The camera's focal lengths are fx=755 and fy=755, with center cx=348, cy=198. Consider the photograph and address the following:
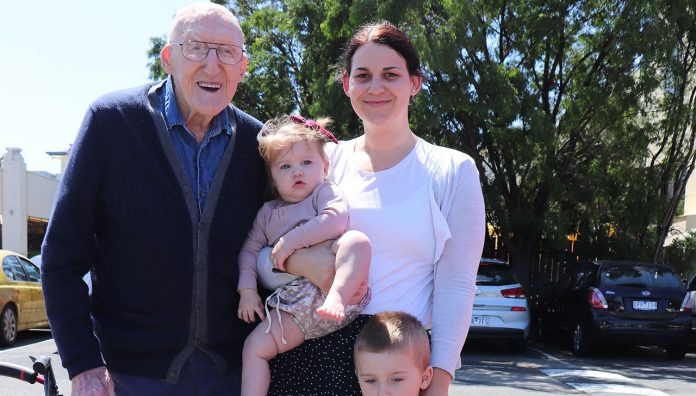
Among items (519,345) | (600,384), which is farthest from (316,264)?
(519,345)

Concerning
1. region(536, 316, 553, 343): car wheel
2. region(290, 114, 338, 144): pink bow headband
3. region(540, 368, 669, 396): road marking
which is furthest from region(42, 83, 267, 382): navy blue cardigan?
region(536, 316, 553, 343): car wheel

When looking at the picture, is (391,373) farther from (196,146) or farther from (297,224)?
(196,146)

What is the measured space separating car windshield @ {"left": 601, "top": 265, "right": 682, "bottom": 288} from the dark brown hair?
10632 millimetres

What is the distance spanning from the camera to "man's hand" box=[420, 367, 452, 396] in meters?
2.39

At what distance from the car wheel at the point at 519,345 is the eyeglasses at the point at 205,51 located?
10.9 meters

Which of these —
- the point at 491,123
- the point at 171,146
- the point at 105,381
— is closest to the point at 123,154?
the point at 171,146

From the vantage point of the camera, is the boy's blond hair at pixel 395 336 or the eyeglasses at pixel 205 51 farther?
the eyeglasses at pixel 205 51

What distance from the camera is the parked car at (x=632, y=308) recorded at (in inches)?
472

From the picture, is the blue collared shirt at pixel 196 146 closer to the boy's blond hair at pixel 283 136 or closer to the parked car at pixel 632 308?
the boy's blond hair at pixel 283 136

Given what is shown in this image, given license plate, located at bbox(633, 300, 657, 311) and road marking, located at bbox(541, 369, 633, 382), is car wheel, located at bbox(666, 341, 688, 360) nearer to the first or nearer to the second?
license plate, located at bbox(633, 300, 657, 311)

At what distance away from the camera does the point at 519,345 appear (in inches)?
509

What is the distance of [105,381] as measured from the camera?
2.42 meters

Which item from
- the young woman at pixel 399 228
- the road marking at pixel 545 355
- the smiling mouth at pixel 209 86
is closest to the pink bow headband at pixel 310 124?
the young woman at pixel 399 228

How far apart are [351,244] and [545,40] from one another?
14.3 meters
